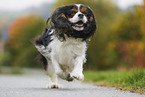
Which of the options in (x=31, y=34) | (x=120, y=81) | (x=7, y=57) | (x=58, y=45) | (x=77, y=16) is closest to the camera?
(x=77, y=16)

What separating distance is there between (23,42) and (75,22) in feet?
132

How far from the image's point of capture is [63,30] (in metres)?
7.22

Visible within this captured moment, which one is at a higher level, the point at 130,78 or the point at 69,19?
the point at 69,19

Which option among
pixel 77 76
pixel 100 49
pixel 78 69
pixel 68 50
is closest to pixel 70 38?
A: pixel 68 50

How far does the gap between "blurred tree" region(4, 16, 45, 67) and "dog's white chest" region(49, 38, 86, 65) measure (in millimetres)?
24055

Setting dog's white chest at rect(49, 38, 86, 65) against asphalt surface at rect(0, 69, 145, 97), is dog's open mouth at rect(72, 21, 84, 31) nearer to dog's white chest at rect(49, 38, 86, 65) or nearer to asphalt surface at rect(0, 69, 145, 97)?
dog's white chest at rect(49, 38, 86, 65)

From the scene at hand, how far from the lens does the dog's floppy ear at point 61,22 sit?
A: 7156 mm

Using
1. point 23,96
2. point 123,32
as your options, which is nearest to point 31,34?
point 123,32

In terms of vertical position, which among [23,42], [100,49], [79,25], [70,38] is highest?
[79,25]

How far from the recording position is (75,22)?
7.12 metres

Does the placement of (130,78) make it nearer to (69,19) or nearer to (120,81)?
(120,81)

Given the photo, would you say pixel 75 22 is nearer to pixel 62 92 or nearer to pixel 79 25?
pixel 79 25

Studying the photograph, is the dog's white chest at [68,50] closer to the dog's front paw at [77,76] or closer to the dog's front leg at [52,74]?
the dog's front paw at [77,76]

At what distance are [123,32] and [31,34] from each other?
2100cm
